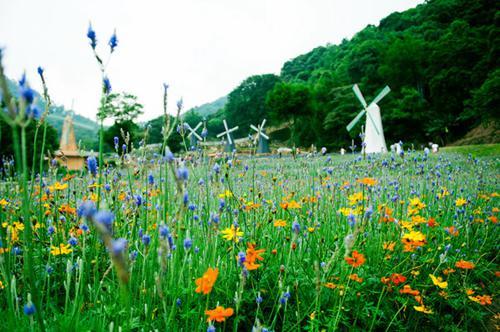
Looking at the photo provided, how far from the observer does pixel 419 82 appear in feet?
122

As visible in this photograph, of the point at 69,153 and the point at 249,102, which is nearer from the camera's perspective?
Result: the point at 69,153

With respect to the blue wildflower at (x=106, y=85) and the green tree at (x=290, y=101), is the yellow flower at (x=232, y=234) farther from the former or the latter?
the green tree at (x=290, y=101)

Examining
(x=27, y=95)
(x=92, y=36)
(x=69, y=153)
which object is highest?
(x=69, y=153)

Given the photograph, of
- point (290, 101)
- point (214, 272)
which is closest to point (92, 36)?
point (214, 272)

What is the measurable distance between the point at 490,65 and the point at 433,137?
774 centimetres

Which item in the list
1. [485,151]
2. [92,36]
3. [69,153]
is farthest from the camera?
[69,153]

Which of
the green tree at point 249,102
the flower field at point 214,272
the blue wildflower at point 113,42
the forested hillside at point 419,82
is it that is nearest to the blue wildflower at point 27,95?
the flower field at point 214,272

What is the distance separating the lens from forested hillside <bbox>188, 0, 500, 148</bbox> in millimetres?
29484

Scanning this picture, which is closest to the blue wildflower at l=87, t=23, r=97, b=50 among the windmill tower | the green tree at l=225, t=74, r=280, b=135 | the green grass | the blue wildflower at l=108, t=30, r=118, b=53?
the blue wildflower at l=108, t=30, r=118, b=53

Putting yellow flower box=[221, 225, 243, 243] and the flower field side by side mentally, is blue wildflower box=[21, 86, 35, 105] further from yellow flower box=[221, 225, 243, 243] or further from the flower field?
yellow flower box=[221, 225, 243, 243]

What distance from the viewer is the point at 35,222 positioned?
216 cm

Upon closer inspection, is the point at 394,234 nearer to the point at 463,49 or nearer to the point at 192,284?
the point at 192,284

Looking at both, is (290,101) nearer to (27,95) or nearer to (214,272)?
(214,272)

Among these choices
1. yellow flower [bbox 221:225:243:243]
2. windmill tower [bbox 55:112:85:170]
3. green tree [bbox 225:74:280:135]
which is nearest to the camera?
yellow flower [bbox 221:225:243:243]
